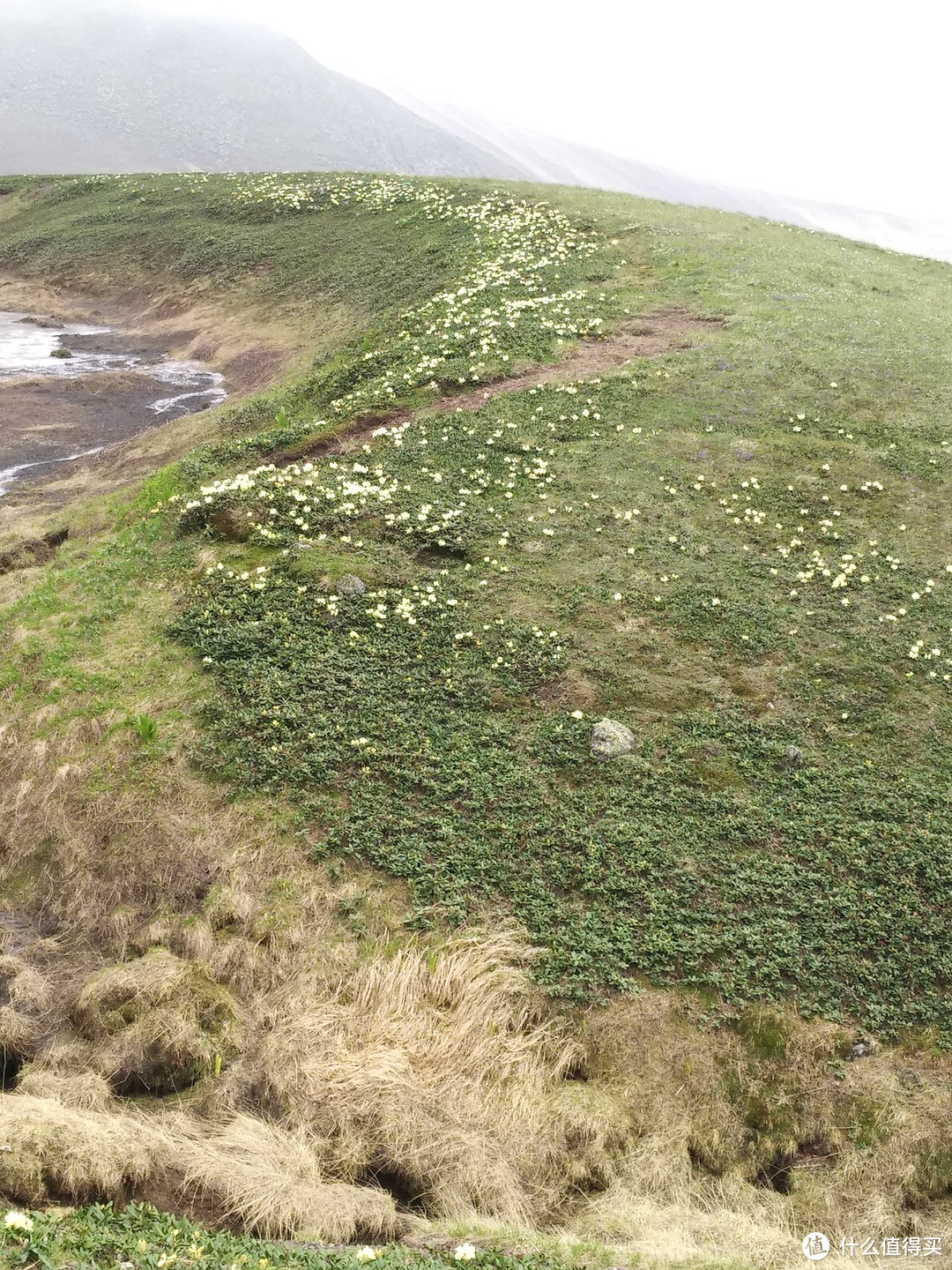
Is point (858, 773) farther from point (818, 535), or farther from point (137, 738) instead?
point (137, 738)

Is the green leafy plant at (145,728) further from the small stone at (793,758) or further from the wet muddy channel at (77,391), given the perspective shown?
the wet muddy channel at (77,391)

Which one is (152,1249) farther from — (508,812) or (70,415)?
(70,415)

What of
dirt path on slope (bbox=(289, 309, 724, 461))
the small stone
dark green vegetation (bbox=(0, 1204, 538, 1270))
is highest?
dirt path on slope (bbox=(289, 309, 724, 461))

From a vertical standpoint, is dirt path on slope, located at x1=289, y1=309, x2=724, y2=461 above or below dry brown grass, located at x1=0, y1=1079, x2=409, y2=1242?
above

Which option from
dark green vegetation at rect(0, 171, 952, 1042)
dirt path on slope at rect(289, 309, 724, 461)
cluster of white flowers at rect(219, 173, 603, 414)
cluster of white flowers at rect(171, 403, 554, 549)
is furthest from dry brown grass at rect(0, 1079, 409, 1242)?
cluster of white flowers at rect(219, 173, 603, 414)

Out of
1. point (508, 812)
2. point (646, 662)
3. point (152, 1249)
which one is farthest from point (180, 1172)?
point (646, 662)

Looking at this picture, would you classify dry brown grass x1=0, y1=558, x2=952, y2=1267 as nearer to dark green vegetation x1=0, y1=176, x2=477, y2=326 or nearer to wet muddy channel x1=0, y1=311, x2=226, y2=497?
wet muddy channel x1=0, y1=311, x2=226, y2=497
